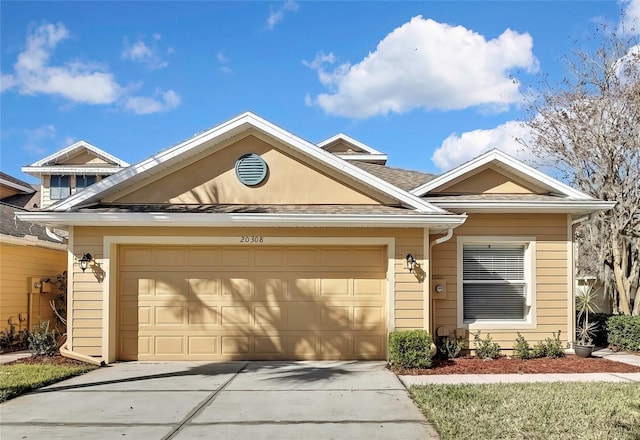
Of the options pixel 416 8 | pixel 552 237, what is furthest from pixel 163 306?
pixel 416 8

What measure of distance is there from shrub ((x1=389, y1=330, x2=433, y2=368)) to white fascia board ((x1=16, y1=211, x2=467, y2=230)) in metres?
2.03

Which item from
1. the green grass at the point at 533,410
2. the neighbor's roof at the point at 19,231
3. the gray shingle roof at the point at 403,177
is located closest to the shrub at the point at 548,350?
the green grass at the point at 533,410

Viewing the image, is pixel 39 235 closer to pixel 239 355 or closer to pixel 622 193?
pixel 239 355

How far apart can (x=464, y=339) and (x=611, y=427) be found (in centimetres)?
471

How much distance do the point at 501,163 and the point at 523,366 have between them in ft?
13.5

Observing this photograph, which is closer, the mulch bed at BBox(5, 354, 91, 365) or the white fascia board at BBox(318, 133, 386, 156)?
the mulch bed at BBox(5, 354, 91, 365)

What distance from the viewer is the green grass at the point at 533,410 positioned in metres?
5.20

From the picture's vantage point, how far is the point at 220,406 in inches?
248

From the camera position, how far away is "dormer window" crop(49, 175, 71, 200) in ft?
67.4

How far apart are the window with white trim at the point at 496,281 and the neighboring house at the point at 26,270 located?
887 cm

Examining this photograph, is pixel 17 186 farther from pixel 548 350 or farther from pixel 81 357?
pixel 548 350

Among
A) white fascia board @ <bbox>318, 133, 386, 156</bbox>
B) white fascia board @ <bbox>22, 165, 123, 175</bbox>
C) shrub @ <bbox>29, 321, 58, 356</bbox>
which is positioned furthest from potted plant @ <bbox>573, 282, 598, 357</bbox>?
white fascia board @ <bbox>22, 165, 123, 175</bbox>

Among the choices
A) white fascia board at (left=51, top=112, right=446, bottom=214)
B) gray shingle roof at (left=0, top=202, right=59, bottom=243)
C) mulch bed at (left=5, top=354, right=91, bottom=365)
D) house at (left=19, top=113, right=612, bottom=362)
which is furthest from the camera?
gray shingle roof at (left=0, top=202, right=59, bottom=243)

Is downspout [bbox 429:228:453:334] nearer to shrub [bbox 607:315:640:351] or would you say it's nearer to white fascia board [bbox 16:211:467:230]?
white fascia board [bbox 16:211:467:230]
